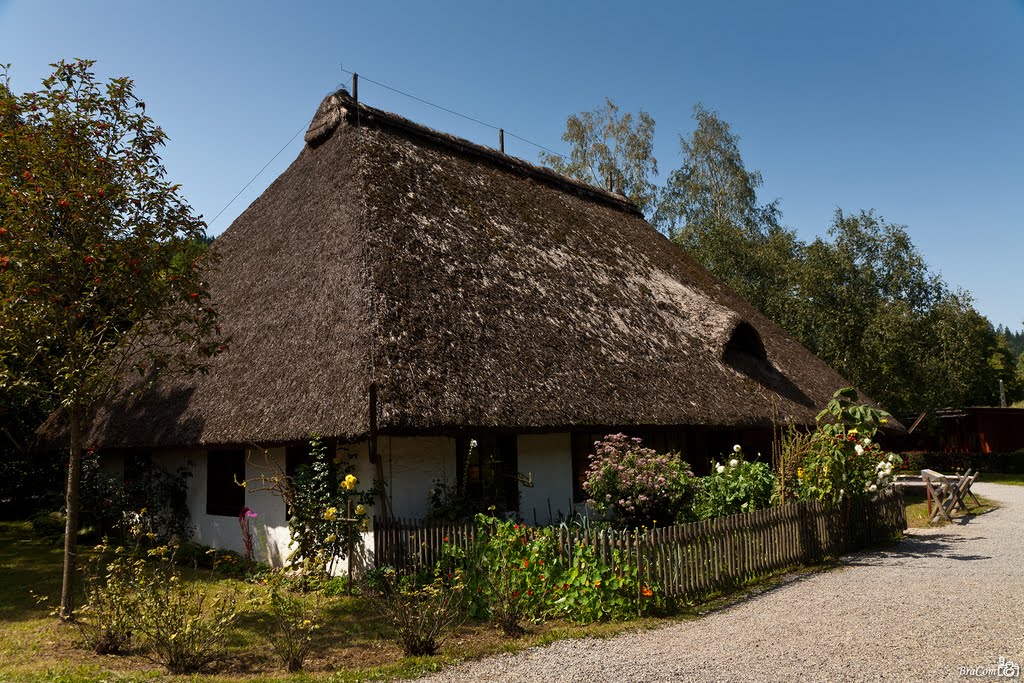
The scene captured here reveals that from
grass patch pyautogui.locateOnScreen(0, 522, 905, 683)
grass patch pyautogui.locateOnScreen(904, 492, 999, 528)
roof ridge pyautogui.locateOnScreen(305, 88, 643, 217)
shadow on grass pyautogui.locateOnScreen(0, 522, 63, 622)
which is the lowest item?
grass patch pyautogui.locateOnScreen(904, 492, 999, 528)

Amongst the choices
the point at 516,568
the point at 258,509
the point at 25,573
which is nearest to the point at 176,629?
the point at 516,568

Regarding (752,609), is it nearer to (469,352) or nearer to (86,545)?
(469,352)

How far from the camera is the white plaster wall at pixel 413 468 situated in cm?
939

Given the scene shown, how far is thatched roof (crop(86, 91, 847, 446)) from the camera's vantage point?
9453 millimetres

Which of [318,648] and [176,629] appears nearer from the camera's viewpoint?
[176,629]

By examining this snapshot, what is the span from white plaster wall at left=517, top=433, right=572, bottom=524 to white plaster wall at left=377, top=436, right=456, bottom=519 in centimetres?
164

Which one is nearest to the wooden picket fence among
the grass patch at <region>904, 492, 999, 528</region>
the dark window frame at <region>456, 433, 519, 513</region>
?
the dark window frame at <region>456, 433, 519, 513</region>

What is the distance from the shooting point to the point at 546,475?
11.6m

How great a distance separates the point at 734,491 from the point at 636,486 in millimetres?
2100

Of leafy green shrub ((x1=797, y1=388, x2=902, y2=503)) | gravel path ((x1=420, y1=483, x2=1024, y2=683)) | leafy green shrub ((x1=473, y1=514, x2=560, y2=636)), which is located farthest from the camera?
leafy green shrub ((x1=797, y1=388, x2=902, y2=503))

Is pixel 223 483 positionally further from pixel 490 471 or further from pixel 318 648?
pixel 318 648

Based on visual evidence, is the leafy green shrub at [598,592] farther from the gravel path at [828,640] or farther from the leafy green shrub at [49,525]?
the leafy green shrub at [49,525]

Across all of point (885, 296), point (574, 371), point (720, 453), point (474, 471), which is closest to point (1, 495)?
point (474, 471)

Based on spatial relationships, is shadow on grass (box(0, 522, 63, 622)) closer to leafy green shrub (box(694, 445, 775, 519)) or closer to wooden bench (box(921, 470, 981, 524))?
leafy green shrub (box(694, 445, 775, 519))
